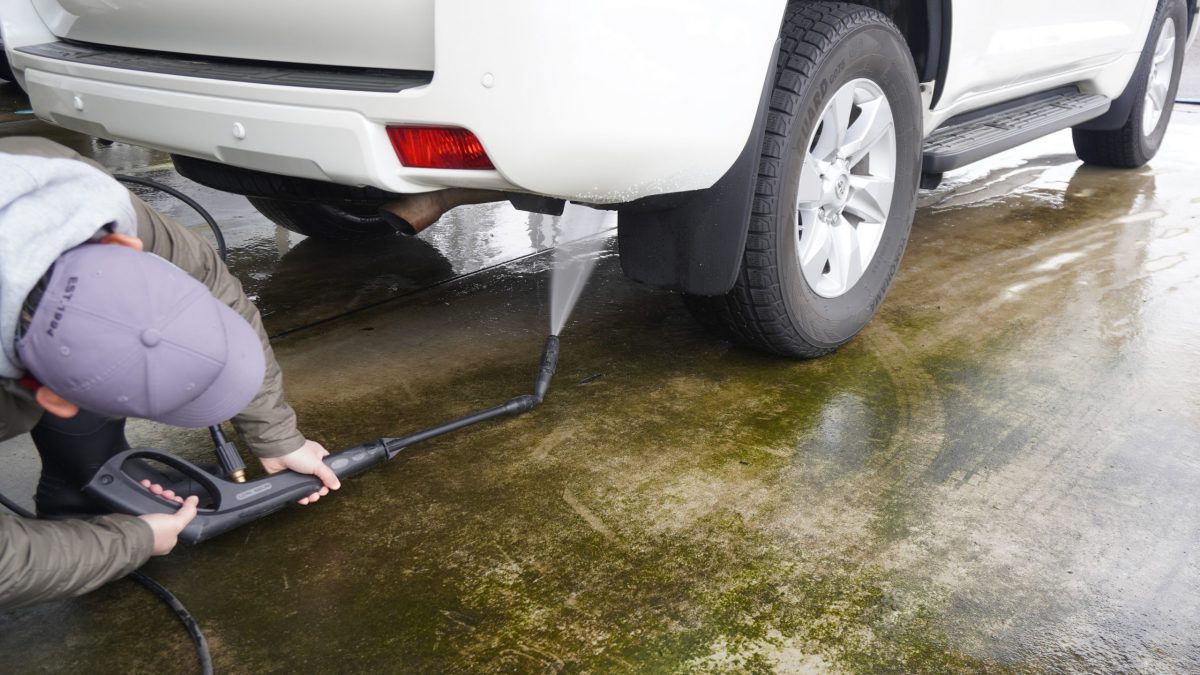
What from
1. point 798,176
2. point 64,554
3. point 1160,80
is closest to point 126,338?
point 64,554

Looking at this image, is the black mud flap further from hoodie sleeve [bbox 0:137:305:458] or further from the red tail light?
hoodie sleeve [bbox 0:137:305:458]

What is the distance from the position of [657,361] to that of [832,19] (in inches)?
37.0

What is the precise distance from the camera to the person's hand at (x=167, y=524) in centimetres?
163

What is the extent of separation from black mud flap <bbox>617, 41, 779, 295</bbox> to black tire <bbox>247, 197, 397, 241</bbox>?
1.41m

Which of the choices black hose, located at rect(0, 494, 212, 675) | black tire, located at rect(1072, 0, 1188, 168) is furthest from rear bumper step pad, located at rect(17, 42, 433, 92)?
black tire, located at rect(1072, 0, 1188, 168)

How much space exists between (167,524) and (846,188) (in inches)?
70.5

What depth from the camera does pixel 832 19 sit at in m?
2.30

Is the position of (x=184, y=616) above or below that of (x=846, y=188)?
below

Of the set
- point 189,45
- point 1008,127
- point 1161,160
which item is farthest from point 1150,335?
point 1161,160

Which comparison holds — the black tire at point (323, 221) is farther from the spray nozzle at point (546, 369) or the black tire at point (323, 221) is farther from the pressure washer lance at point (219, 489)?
the pressure washer lance at point (219, 489)

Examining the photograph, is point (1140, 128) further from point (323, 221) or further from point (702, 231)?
point (323, 221)

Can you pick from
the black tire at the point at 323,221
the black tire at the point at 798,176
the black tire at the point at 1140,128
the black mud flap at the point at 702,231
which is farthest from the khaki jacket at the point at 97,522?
the black tire at the point at 1140,128

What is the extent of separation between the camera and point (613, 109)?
177cm

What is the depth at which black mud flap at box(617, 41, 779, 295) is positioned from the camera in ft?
6.98
